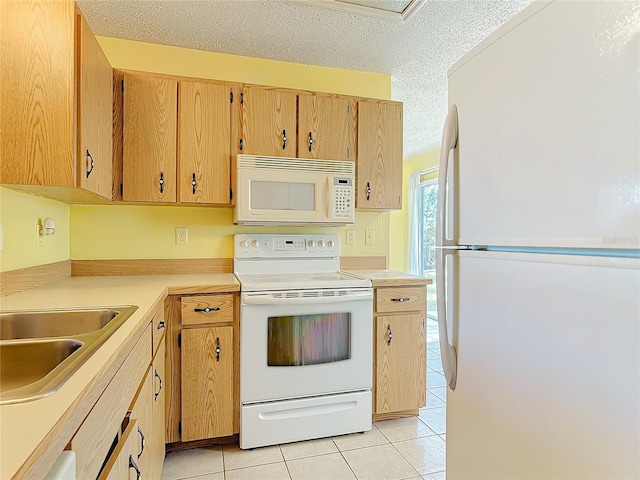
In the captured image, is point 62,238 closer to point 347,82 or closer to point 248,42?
point 248,42

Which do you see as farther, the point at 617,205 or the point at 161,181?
the point at 161,181

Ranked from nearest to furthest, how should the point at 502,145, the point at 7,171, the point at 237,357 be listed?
1. the point at 502,145
2. the point at 7,171
3. the point at 237,357

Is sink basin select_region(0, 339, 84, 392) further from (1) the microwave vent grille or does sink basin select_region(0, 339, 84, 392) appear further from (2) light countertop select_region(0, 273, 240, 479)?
(1) the microwave vent grille

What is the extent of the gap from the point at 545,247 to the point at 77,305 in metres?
1.45

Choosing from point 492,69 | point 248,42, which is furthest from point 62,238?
point 492,69

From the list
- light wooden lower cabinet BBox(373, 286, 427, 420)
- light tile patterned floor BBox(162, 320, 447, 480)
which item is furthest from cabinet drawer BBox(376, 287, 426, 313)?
light tile patterned floor BBox(162, 320, 447, 480)

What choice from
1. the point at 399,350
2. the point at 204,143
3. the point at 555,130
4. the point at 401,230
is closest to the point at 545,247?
the point at 555,130

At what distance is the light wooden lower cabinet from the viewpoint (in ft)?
7.27

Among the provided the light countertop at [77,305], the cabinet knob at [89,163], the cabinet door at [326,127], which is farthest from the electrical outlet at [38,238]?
the cabinet door at [326,127]

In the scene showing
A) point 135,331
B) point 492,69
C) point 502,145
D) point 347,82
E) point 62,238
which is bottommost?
point 135,331

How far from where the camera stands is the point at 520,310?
920mm

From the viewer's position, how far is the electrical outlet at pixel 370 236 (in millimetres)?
2777

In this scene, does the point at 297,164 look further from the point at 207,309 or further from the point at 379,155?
the point at 207,309

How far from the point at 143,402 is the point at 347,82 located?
2421 mm
